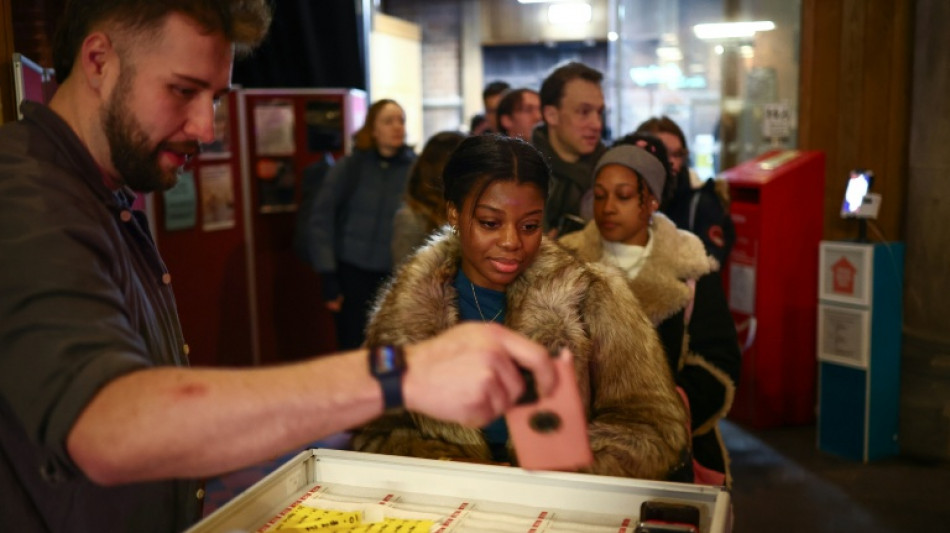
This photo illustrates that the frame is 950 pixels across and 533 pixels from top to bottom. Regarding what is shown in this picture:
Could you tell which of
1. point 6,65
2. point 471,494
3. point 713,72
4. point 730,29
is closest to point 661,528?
point 471,494

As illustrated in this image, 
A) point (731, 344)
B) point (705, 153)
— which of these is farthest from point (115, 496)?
point (705, 153)

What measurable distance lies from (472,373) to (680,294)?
6.59ft

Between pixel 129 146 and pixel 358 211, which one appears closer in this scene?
pixel 129 146

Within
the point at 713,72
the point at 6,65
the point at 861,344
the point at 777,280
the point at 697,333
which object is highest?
the point at 713,72

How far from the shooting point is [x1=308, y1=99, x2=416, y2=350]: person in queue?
5.19 meters

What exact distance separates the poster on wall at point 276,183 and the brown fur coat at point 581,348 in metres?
4.24

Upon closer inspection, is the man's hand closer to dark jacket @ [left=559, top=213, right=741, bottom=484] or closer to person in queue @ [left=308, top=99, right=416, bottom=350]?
dark jacket @ [left=559, top=213, right=741, bottom=484]

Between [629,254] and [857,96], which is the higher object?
[857,96]

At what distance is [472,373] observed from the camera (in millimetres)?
932

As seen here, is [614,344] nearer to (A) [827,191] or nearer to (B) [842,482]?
(B) [842,482]

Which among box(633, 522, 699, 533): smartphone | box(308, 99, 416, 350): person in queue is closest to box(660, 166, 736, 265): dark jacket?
box(308, 99, 416, 350): person in queue

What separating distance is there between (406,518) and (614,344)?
0.80 metres

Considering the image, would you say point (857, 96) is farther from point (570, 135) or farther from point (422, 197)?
point (422, 197)

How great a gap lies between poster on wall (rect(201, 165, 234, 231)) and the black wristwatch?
500cm
